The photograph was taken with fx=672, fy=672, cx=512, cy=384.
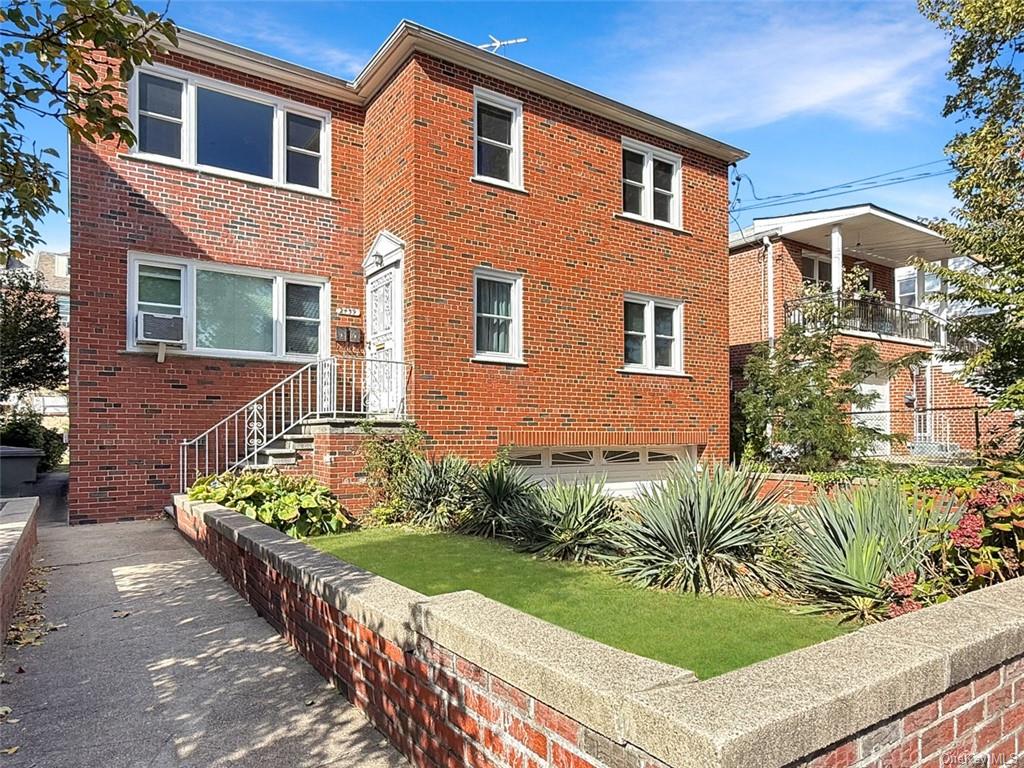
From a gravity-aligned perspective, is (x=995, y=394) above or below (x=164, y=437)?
above

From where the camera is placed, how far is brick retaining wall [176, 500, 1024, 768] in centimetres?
185

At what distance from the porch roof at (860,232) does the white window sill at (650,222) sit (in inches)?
201

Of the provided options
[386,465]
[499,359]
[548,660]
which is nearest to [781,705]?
[548,660]

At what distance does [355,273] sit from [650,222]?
5706mm

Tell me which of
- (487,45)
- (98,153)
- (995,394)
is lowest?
(995,394)

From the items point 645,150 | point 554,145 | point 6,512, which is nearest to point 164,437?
point 6,512

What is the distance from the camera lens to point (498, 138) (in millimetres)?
11430

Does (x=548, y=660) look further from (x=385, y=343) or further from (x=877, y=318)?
(x=877, y=318)

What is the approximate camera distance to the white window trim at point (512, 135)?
1098 centimetres

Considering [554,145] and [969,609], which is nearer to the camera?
[969,609]

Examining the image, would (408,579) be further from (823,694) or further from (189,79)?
(189,79)

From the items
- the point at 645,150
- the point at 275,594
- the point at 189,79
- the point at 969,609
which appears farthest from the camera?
the point at 645,150

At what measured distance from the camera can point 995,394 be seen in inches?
388

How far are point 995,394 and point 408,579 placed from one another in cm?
925
